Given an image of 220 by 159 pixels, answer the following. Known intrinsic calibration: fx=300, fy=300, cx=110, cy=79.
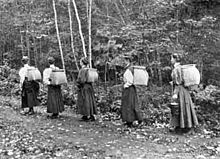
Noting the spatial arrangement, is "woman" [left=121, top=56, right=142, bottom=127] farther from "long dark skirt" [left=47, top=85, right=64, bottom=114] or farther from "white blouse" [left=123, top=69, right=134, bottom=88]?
"long dark skirt" [left=47, top=85, right=64, bottom=114]

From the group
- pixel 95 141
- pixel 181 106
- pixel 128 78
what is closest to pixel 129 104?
pixel 128 78

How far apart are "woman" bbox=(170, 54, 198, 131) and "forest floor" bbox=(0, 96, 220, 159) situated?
0.31m

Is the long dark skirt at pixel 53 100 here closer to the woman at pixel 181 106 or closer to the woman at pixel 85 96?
the woman at pixel 85 96

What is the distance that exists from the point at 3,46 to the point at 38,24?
Result: 3.84 metres

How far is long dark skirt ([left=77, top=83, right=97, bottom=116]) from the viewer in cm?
860

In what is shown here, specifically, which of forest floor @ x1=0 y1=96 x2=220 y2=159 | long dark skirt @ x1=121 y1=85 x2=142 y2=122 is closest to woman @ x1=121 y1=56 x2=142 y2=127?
long dark skirt @ x1=121 y1=85 x2=142 y2=122

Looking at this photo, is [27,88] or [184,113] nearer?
[184,113]

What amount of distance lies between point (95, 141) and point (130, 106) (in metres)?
1.56

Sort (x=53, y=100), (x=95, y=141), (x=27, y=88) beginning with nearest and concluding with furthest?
(x=95, y=141) → (x=53, y=100) → (x=27, y=88)

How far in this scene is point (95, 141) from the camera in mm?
6727

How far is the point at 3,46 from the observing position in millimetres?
17094

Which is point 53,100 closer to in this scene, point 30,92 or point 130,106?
point 30,92

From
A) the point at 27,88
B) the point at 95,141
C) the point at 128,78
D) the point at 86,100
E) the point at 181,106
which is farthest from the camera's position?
the point at 27,88

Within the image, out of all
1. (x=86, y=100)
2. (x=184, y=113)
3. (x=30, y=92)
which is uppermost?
(x=30, y=92)
